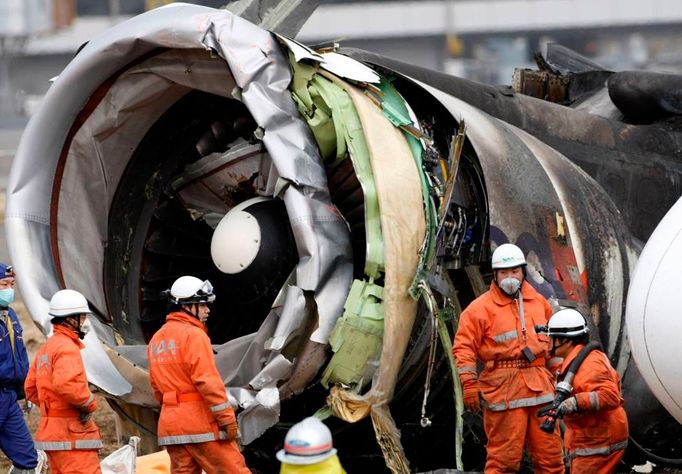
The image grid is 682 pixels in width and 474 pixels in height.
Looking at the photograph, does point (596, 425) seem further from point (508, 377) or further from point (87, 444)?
point (87, 444)

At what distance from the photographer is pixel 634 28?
56438 millimetres

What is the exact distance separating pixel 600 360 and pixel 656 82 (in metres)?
3.09

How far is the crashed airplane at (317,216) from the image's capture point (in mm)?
7375

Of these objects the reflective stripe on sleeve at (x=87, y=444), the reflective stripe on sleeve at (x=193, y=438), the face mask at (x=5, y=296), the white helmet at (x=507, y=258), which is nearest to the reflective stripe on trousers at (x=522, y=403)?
the white helmet at (x=507, y=258)

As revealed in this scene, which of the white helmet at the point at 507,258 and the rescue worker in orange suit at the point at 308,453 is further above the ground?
the white helmet at the point at 507,258

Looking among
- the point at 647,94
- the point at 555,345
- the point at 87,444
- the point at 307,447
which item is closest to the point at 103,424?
the point at 87,444

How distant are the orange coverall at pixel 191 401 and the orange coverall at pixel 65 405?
1.35ft

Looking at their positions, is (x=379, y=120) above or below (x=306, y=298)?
above

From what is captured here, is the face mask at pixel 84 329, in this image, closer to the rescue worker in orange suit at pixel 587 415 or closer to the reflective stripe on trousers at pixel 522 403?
the reflective stripe on trousers at pixel 522 403

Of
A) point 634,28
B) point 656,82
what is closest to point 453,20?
point 634,28

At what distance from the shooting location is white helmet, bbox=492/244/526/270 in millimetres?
7291

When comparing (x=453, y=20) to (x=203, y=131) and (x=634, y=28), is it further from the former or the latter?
(x=203, y=131)

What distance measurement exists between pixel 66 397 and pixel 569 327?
273 centimetres

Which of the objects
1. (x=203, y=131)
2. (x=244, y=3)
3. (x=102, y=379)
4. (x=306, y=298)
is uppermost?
(x=244, y=3)
